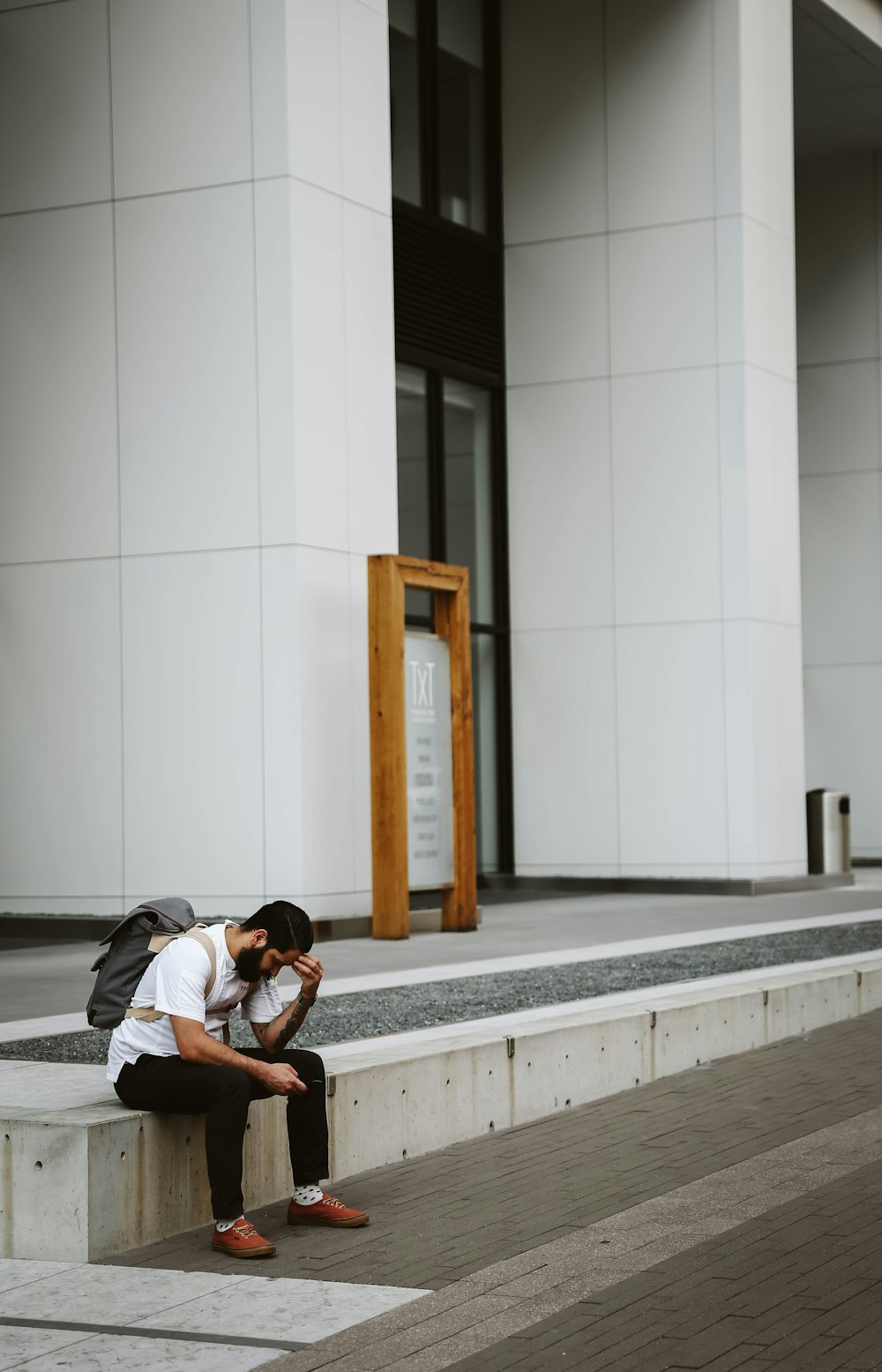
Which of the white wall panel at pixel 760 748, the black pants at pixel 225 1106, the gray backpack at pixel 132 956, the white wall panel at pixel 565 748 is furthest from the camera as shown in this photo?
the white wall panel at pixel 565 748

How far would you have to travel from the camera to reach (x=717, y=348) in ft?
65.9

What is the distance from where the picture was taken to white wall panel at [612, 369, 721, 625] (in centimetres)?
2005

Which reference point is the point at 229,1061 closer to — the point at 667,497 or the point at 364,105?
the point at 364,105

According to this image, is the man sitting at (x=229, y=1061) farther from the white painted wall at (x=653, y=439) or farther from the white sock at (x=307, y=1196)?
the white painted wall at (x=653, y=439)

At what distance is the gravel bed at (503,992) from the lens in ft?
27.1

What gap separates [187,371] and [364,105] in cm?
278

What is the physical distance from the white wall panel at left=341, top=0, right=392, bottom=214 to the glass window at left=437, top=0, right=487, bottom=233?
192 inches

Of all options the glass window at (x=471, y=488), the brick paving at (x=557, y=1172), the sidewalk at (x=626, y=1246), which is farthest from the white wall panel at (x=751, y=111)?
the sidewalk at (x=626, y=1246)

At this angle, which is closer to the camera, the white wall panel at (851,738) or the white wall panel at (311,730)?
the white wall panel at (311,730)

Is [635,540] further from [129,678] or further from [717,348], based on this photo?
[129,678]

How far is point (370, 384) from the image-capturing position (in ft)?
50.0

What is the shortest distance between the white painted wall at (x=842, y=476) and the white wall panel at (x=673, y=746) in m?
7.75

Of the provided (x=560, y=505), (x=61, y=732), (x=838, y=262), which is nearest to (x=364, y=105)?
(x=61, y=732)

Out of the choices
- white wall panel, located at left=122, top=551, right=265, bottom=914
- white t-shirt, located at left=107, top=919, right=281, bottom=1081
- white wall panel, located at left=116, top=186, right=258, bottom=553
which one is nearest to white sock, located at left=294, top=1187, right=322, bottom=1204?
white t-shirt, located at left=107, top=919, right=281, bottom=1081
